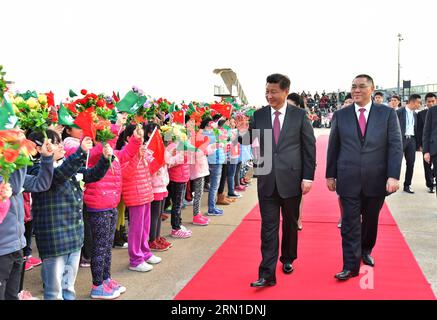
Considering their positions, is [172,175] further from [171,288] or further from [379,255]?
[379,255]

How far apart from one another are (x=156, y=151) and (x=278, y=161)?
4.70 ft

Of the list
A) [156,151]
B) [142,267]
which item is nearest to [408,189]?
[156,151]

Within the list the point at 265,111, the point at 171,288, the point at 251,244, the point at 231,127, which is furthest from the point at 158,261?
the point at 231,127

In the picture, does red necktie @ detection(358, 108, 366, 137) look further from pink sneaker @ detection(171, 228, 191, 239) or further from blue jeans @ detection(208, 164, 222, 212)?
blue jeans @ detection(208, 164, 222, 212)

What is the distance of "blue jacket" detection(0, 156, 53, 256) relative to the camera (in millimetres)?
→ 2623

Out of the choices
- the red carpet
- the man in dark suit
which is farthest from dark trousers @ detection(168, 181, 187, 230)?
the man in dark suit

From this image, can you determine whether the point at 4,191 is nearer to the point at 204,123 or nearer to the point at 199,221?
the point at 199,221

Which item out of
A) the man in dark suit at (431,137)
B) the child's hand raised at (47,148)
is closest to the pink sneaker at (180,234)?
the child's hand raised at (47,148)

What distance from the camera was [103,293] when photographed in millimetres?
3611

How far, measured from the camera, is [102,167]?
3264mm

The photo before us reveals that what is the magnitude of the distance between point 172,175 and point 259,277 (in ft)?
7.11

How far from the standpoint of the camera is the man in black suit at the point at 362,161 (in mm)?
3969

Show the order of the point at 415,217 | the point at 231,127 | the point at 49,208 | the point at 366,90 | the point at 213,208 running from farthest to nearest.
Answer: the point at 231,127, the point at 213,208, the point at 415,217, the point at 366,90, the point at 49,208

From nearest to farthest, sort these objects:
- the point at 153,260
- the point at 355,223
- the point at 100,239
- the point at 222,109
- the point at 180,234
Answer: the point at 100,239 → the point at 355,223 → the point at 153,260 → the point at 180,234 → the point at 222,109
